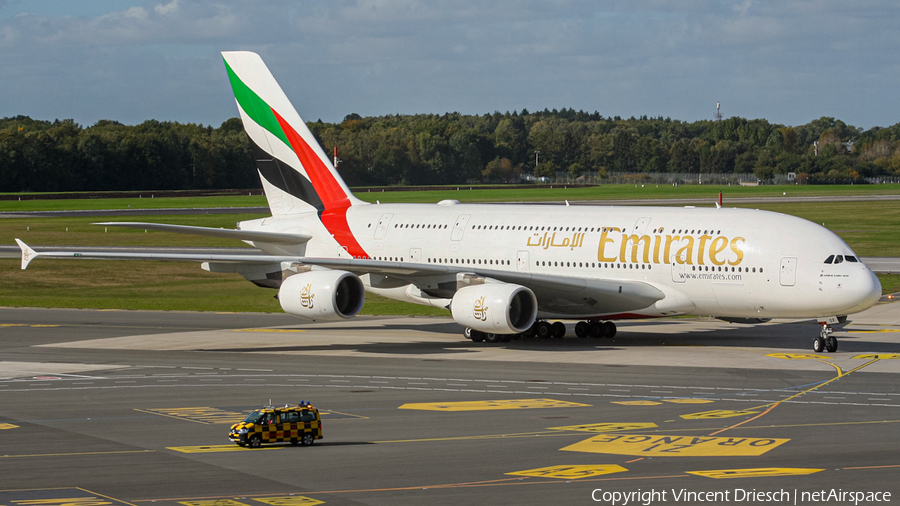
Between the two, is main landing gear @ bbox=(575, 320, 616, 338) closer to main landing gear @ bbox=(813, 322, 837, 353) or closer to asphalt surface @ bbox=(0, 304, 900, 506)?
asphalt surface @ bbox=(0, 304, 900, 506)

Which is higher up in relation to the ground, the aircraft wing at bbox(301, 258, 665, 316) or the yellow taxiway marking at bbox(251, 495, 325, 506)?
the aircraft wing at bbox(301, 258, 665, 316)

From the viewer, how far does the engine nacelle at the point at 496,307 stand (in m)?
37.6

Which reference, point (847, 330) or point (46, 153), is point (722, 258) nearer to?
point (847, 330)

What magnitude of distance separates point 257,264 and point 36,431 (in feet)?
52.9

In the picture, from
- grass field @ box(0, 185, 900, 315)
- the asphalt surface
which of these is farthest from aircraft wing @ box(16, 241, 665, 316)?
grass field @ box(0, 185, 900, 315)

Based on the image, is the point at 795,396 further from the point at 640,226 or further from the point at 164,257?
the point at 164,257

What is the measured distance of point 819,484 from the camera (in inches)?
761

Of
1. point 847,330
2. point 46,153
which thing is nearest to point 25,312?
point 847,330

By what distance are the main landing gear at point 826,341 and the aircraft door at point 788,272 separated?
2.41m

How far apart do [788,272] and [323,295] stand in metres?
15.5

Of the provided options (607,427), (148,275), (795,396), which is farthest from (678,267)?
(148,275)

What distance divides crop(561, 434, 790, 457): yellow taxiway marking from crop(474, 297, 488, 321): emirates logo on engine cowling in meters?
13.9

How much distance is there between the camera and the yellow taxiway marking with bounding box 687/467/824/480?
2011cm

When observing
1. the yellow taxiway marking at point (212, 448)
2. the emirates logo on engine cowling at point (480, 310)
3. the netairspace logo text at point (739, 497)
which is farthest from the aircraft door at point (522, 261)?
the netairspace logo text at point (739, 497)
